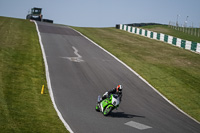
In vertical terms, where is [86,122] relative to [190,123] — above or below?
above

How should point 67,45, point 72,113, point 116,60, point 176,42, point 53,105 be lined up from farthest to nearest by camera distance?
1. point 176,42
2. point 67,45
3. point 116,60
4. point 53,105
5. point 72,113

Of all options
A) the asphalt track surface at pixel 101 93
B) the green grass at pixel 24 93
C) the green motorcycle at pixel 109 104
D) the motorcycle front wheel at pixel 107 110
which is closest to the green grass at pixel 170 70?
the asphalt track surface at pixel 101 93

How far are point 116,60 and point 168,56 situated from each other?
8574mm

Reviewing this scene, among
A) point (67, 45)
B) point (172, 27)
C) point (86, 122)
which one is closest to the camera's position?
point (86, 122)

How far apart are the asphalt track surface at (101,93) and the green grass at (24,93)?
764 mm

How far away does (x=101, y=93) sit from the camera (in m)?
17.3

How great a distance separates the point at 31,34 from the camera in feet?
119

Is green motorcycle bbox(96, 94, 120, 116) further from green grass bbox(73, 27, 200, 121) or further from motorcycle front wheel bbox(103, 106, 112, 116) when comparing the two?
green grass bbox(73, 27, 200, 121)

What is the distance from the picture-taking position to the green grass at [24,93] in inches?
428

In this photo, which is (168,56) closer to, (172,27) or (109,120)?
(109,120)

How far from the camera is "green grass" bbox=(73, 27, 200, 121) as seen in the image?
1938 cm

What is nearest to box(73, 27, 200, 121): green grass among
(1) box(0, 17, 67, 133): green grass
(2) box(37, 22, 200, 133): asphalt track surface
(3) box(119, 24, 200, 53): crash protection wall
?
(2) box(37, 22, 200, 133): asphalt track surface

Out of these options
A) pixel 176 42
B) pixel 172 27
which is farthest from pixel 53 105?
pixel 172 27

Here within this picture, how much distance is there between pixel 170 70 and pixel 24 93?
50.6 feet
